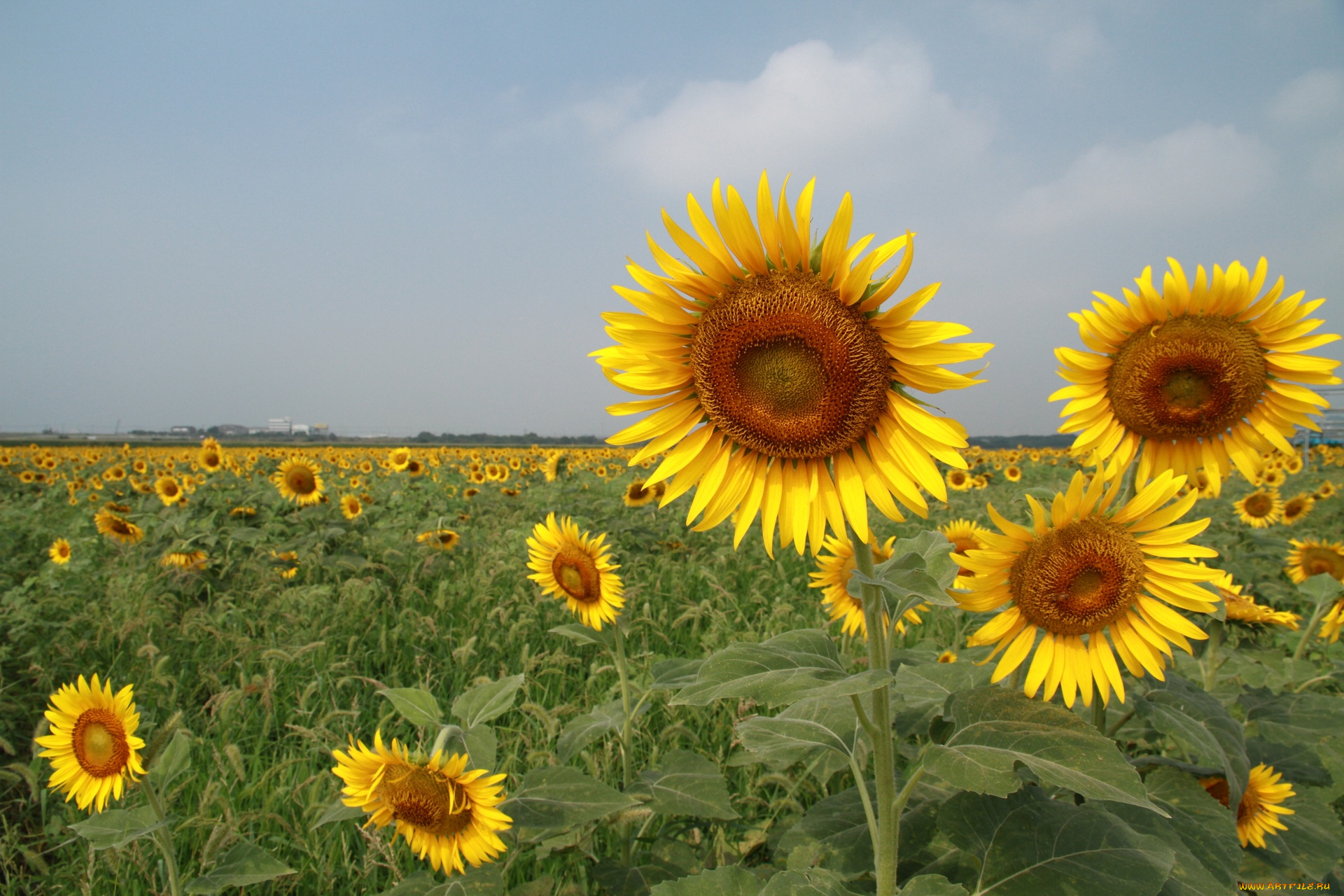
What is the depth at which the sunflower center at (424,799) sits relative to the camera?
1.84m

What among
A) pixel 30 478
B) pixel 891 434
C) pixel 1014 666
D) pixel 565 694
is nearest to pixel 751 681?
pixel 891 434

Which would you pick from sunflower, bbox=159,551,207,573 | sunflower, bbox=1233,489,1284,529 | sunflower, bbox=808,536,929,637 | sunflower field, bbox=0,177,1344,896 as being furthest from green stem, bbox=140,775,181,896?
sunflower, bbox=1233,489,1284,529

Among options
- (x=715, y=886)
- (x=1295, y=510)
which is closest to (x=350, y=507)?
(x=715, y=886)

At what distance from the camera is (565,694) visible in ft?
12.8

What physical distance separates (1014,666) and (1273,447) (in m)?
1.47

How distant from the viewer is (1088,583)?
1873mm

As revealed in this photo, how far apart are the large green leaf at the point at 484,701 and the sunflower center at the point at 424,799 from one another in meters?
0.19

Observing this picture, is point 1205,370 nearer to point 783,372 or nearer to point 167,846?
point 783,372

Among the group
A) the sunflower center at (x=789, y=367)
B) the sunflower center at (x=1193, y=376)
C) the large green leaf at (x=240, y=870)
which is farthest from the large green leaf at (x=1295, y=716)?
the large green leaf at (x=240, y=870)

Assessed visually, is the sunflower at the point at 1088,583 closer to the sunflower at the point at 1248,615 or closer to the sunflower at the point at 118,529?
the sunflower at the point at 1248,615

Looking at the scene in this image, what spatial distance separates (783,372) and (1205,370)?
1748mm

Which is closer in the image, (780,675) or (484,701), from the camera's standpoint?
(780,675)

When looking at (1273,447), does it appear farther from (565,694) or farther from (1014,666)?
(565,694)

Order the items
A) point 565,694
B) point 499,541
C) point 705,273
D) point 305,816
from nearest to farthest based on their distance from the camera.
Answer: point 705,273
point 305,816
point 565,694
point 499,541
